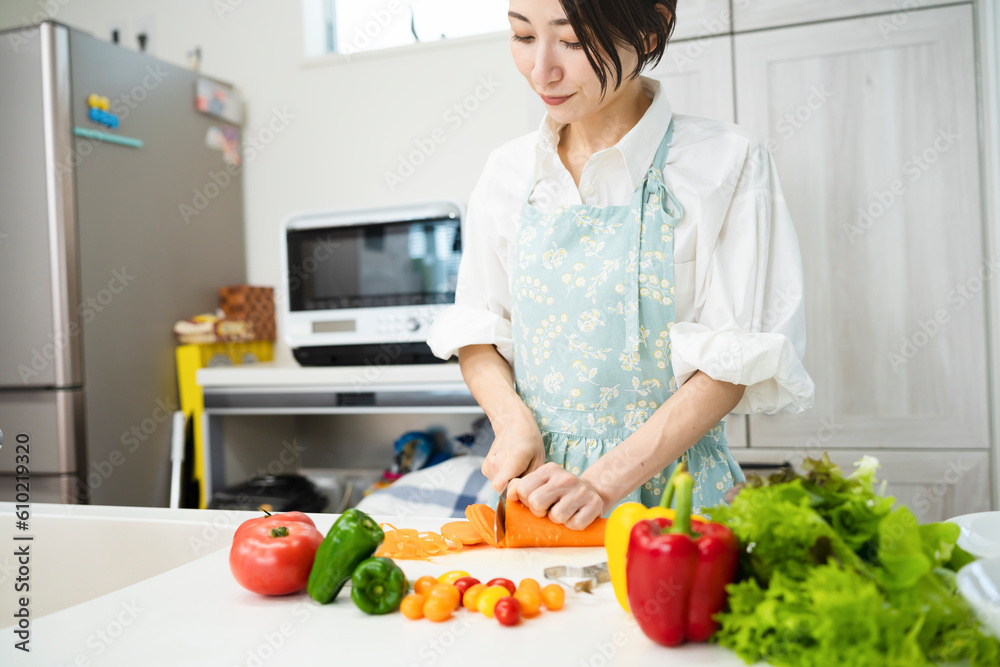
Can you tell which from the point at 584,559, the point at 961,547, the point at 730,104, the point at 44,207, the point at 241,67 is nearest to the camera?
the point at 961,547

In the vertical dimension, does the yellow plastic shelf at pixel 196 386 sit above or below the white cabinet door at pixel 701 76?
below

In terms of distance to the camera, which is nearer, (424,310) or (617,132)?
(617,132)

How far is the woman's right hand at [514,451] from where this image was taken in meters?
0.86

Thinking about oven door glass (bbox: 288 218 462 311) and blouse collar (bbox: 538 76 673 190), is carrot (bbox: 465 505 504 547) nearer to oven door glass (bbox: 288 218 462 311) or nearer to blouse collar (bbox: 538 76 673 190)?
blouse collar (bbox: 538 76 673 190)

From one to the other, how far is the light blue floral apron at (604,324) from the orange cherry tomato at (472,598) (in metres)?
0.38

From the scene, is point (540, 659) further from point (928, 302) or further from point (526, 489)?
point (928, 302)

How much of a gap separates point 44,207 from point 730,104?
1757 mm

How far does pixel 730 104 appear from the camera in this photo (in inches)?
68.1

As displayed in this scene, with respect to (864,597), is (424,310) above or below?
above

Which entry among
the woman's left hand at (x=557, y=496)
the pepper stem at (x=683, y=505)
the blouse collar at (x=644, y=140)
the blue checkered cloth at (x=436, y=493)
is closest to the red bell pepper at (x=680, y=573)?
the pepper stem at (x=683, y=505)

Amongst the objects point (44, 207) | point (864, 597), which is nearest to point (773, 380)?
point (864, 597)

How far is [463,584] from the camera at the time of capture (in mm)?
628

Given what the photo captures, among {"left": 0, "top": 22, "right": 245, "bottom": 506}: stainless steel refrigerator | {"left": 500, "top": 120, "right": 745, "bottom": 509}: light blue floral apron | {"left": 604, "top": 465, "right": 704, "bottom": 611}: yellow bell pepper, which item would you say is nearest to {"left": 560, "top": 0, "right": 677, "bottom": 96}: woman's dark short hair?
{"left": 500, "top": 120, "right": 745, "bottom": 509}: light blue floral apron

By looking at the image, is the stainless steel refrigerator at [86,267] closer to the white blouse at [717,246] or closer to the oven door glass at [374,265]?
the oven door glass at [374,265]
